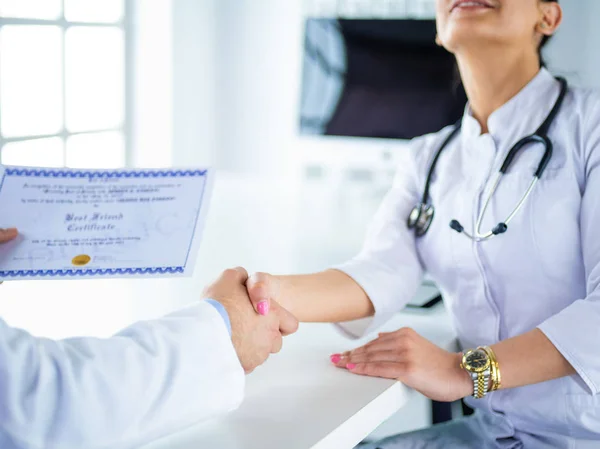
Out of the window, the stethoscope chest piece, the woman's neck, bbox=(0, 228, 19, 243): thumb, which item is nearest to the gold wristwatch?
the stethoscope chest piece

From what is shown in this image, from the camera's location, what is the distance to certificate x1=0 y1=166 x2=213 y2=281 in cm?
100

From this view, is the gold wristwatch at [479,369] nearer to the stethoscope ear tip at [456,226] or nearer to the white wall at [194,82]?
the stethoscope ear tip at [456,226]

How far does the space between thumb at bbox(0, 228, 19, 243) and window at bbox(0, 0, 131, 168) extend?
1.94 metres

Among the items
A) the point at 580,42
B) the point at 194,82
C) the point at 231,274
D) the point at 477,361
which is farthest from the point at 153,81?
the point at 477,361

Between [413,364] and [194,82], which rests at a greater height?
[194,82]

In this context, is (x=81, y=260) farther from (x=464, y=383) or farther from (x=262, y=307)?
(x=464, y=383)

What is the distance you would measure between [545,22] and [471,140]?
24 cm

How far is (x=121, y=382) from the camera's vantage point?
31.0 inches

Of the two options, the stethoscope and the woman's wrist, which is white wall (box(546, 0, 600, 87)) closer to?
the stethoscope

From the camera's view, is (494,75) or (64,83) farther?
(64,83)

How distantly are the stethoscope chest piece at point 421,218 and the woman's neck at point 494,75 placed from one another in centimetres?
18

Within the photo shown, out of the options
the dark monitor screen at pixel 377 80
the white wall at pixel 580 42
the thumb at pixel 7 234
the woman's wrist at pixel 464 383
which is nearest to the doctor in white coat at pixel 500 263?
the woman's wrist at pixel 464 383

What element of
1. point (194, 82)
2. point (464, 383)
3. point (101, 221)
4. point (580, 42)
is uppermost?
point (580, 42)

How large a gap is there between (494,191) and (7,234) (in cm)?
75
